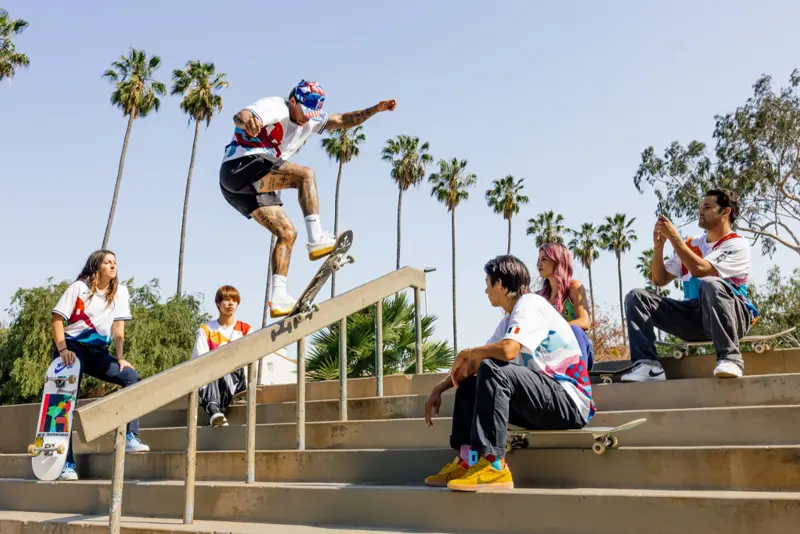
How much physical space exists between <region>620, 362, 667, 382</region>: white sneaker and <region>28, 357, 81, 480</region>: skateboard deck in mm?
3875

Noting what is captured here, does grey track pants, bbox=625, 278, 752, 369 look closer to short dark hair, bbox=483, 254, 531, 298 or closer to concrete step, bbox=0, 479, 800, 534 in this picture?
short dark hair, bbox=483, 254, 531, 298

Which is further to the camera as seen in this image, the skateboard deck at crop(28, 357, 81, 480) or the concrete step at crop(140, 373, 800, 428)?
the skateboard deck at crop(28, 357, 81, 480)

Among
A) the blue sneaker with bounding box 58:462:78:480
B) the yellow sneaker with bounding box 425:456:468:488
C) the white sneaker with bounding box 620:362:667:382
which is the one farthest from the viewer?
the blue sneaker with bounding box 58:462:78:480

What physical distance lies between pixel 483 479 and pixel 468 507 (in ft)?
0.52

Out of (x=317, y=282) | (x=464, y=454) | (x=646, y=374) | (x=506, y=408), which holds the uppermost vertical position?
(x=317, y=282)

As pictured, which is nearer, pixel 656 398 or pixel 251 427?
pixel 251 427

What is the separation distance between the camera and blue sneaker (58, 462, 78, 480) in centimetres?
480

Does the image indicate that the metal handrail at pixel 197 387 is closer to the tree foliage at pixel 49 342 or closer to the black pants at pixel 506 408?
the black pants at pixel 506 408

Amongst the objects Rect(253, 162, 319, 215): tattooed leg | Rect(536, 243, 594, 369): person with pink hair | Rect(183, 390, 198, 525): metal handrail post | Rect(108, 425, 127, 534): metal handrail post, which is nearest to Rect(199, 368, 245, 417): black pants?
Rect(253, 162, 319, 215): tattooed leg

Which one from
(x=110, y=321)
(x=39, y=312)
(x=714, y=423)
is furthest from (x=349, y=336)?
(x=39, y=312)

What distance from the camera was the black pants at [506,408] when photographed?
322 cm

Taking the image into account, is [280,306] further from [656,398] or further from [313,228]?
[656,398]

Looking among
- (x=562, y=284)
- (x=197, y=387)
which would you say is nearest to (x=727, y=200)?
(x=562, y=284)

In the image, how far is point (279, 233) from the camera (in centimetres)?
520
